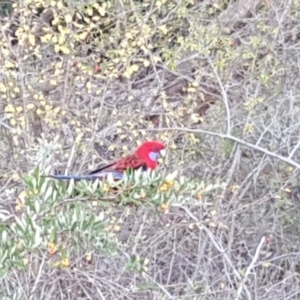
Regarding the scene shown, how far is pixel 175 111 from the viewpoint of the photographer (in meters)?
4.16

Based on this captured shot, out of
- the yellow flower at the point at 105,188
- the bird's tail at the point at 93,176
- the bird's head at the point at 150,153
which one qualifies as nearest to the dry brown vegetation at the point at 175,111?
the bird's head at the point at 150,153

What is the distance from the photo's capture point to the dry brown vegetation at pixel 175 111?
3.55 m

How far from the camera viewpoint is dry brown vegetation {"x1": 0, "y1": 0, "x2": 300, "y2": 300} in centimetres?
355

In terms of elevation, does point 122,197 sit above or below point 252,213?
above

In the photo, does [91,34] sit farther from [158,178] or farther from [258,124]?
[158,178]

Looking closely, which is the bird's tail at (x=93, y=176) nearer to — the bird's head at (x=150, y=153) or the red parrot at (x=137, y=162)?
the red parrot at (x=137, y=162)

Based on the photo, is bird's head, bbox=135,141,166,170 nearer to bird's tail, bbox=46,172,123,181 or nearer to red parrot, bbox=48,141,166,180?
red parrot, bbox=48,141,166,180

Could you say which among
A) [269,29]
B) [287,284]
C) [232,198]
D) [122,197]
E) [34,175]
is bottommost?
[287,284]

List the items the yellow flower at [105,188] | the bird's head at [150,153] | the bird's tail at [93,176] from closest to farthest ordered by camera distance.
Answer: the yellow flower at [105,188] → the bird's tail at [93,176] → the bird's head at [150,153]

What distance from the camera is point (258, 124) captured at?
3857mm

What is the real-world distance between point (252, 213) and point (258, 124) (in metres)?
0.46

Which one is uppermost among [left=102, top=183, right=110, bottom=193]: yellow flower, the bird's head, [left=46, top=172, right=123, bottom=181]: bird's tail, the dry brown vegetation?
[left=102, top=183, right=110, bottom=193]: yellow flower

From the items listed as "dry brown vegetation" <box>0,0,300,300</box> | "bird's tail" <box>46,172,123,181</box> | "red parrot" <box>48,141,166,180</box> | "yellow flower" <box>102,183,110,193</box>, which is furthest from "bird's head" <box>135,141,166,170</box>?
"dry brown vegetation" <box>0,0,300,300</box>

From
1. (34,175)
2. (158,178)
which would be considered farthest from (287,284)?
(34,175)
